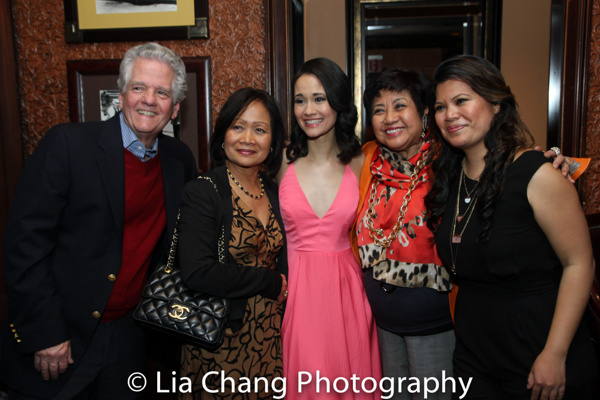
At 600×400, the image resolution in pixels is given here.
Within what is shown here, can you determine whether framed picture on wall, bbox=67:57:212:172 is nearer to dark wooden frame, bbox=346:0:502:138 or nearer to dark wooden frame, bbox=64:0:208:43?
dark wooden frame, bbox=64:0:208:43

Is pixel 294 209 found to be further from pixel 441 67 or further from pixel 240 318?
pixel 441 67

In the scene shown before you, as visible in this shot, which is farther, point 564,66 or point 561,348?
point 564,66

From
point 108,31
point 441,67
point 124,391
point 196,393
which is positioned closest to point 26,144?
point 108,31

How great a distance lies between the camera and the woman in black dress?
1.31 m

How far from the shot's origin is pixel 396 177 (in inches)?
70.9

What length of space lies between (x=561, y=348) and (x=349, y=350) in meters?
0.81

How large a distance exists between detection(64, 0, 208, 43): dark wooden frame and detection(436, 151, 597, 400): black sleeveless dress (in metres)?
1.70

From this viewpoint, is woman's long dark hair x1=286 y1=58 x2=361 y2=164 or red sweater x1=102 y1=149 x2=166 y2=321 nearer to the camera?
red sweater x1=102 y1=149 x2=166 y2=321

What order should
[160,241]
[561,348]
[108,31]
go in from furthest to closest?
[108,31]
[160,241]
[561,348]

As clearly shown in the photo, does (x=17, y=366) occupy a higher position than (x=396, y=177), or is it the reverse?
(x=396, y=177)

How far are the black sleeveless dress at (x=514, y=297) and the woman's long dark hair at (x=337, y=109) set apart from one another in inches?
29.6

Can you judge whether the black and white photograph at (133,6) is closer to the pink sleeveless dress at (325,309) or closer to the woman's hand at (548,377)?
the pink sleeveless dress at (325,309)

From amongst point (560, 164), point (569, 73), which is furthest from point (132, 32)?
point (569, 73)

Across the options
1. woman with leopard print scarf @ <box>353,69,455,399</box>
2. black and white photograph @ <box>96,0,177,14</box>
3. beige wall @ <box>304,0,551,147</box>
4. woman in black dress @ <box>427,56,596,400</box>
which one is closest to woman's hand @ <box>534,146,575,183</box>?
woman in black dress @ <box>427,56,596,400</box>
